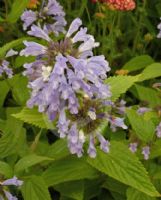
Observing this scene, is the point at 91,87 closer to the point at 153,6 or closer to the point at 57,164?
the point at 57,164

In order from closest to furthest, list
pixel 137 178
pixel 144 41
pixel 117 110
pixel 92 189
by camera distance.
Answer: pixel 137 178 → pixel 117 110 → pixel 92 189 → pixel 144 41

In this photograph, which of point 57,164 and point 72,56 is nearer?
point 72,56

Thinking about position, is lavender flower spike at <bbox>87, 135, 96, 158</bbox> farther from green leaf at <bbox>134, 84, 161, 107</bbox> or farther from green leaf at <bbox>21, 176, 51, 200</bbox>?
green leaf at <bbox>134, 84, 161, 107</bbox>

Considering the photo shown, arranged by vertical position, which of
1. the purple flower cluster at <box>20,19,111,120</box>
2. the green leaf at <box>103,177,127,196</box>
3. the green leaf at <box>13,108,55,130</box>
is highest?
the purple flower cluster at <box>20,19,111,120</box>

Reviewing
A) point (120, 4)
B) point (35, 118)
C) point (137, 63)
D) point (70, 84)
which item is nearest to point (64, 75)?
point (70, 84)

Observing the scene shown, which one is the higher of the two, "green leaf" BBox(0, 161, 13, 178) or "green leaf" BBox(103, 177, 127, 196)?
"green leaf" BBox(0, 161, 13, 178)

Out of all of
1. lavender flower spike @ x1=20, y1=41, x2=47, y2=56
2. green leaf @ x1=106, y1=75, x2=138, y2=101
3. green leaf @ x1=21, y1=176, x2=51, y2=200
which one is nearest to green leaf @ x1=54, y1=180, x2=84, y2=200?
green leaf @ x1=21, y1=176, x2=51, y2=200

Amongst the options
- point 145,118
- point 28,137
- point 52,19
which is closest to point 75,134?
point 145,118

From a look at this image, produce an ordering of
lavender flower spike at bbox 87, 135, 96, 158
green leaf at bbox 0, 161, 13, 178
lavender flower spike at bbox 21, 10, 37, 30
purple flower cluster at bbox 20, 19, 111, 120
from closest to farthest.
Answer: purple flower cluster at bbox 20, 19, 111, 120 < lavender flower spike at bbox 87, 135, 96, 158 < green leaf at bbox 0, 161, 13, 178 < lavender flower spike at bbox 21, 10, 37, 30
